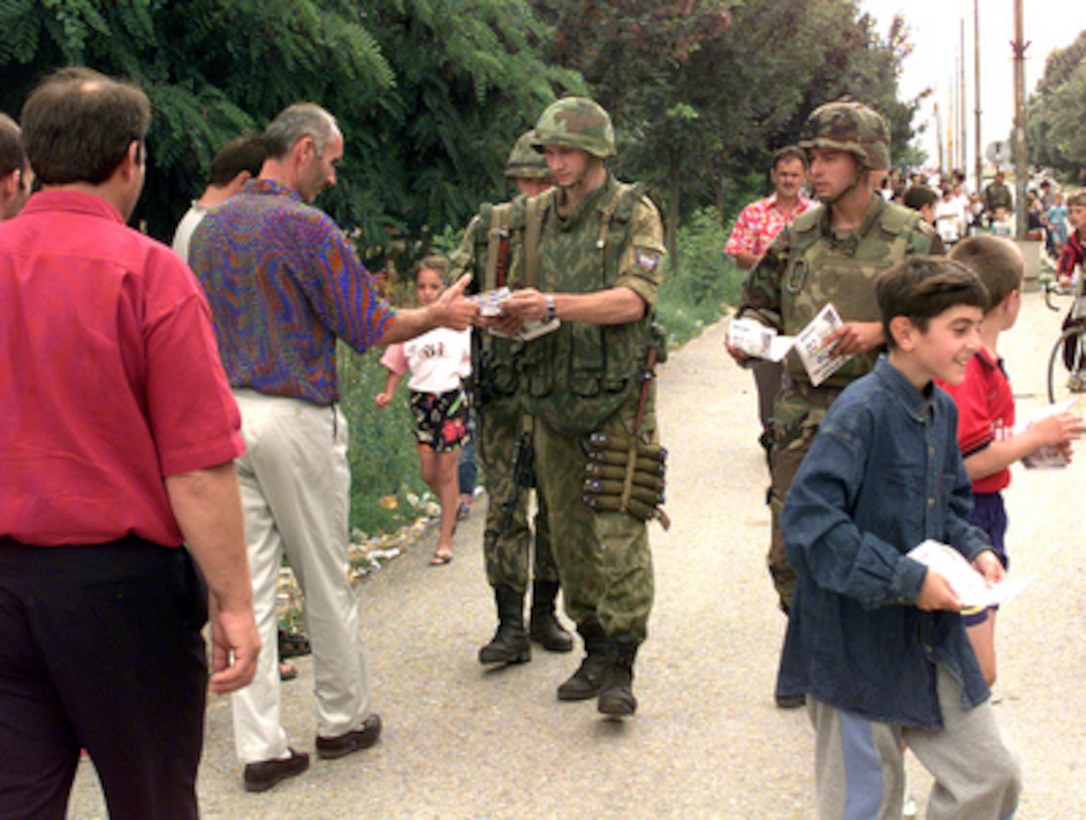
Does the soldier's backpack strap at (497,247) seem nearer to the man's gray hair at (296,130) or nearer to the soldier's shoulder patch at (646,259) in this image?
the soldier's shoulder patch at (646,259)

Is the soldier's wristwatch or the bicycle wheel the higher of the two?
the soldier's wristwatch

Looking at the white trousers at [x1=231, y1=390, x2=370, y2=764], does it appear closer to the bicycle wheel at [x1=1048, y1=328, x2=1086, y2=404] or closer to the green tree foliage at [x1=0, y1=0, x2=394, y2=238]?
the green tree foliage at [x1=0, y1=0, x2=394, y2=238]

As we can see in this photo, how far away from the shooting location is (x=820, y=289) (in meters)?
5.20

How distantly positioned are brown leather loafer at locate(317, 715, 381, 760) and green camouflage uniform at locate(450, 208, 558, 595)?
38.2 inches

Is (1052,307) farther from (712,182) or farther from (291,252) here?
(291,252)

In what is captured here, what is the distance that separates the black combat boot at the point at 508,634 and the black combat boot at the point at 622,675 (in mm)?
734

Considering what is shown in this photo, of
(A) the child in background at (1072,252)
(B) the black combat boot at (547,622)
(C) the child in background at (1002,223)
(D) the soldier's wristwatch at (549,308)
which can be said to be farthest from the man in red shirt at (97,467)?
(C) the child in background at (1002,223)

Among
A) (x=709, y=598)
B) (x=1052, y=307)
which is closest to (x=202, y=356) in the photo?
(x=709, y=598)

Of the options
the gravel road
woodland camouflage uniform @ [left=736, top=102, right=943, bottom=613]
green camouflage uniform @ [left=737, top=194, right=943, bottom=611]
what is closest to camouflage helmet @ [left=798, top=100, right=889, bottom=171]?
woodland camouflage uniform @ [left=736, top=102, right=943, bottom=613]

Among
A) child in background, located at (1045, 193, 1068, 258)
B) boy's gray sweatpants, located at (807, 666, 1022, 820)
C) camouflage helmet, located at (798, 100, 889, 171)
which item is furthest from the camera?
child in background, located at (1045, 193, 1068, 258)

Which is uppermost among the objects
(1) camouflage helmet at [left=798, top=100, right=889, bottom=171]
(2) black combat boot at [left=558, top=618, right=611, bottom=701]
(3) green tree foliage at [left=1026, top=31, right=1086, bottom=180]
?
(1) camouflage helmet at [left=798, top=100, right=889, bottom=171]

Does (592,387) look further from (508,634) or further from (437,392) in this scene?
(437,392)

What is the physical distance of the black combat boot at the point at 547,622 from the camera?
6297mm

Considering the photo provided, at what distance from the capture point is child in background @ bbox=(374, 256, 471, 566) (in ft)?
25.7
